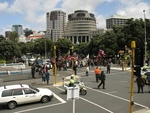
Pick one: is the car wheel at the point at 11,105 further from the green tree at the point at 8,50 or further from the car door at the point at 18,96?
the green tree at the point at 8,50

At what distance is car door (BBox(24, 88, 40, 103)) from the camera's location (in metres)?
17.0

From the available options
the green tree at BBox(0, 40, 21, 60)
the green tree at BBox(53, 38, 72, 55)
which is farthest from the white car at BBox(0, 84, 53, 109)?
the green tree at BBox(53, 38, 72, 55)

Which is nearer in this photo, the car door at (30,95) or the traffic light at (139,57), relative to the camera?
the traffic light at (139,57)

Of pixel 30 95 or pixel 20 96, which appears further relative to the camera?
pixel 30 95

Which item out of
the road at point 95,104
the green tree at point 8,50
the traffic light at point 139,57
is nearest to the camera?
the traffic light at point 139,57

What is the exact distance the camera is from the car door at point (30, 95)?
16969mm

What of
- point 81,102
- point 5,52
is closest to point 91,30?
point 5,52

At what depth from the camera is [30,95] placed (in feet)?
56.0

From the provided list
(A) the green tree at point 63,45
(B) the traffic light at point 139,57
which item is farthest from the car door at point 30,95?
(A) the green tree at point 63,45

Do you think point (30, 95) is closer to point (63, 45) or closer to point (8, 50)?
point (8, 50)

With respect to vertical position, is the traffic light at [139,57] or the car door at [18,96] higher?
the traffic light at [139,57]

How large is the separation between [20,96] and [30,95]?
2.16 ft

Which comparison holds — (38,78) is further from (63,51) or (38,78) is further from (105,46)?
(63,51)

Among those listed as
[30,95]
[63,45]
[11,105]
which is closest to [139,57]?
[30,95]
